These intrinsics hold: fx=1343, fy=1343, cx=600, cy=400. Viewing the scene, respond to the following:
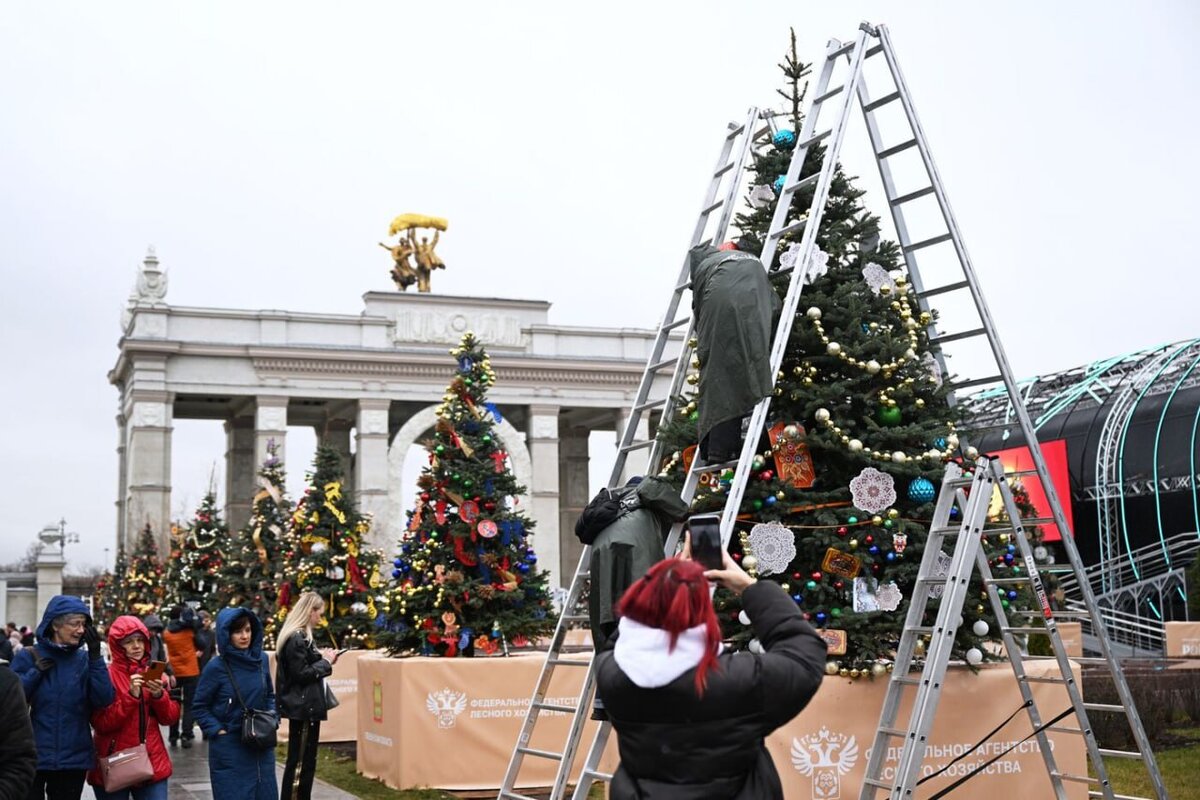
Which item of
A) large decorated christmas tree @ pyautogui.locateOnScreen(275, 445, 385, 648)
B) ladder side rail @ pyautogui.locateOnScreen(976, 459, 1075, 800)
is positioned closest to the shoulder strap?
ladder side rail @ pyautogui.locateOnScreen(976, 459, 1075, 800)

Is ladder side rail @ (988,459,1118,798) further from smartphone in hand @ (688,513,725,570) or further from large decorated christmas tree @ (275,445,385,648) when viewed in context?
large decorated christmas tree @ (275,445,385,648)

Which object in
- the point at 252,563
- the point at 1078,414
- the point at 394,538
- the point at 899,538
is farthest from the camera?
the point at 394,538

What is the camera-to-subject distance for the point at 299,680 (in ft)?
31.2

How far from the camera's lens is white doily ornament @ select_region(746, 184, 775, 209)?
8.79 meters

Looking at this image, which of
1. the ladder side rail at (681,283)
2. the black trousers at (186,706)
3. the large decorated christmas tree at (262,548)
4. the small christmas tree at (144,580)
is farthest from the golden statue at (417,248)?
the ladder side rail at (681,283)

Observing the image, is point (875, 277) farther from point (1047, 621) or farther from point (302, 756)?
point (302, 756)

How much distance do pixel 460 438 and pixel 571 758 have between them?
8.03 m

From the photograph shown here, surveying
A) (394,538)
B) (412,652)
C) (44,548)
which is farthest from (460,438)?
(44,548)

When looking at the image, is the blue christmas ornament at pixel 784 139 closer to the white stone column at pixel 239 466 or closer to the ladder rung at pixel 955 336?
the ladder rung at pixel 955 336

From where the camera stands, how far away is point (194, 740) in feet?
59.3

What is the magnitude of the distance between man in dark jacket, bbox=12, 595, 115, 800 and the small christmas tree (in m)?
29.4

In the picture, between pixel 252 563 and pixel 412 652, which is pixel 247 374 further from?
pixel 412 652

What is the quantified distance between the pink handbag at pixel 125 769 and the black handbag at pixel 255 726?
0.97 meters

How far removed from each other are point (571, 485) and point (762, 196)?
5310 centimetres
